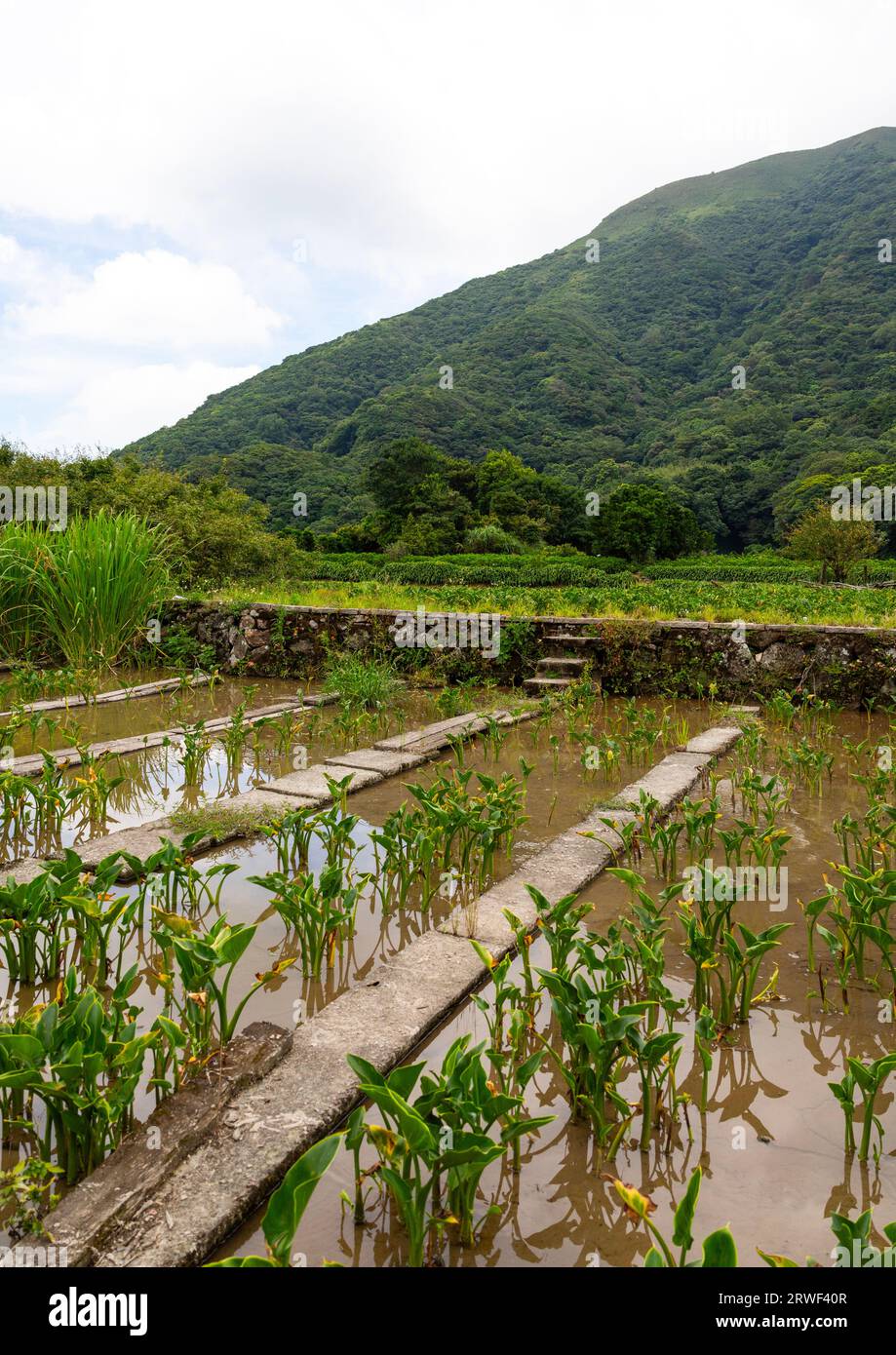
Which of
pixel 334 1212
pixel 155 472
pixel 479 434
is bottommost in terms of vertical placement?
pixel 334 1212

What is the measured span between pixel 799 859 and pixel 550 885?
4.12ft

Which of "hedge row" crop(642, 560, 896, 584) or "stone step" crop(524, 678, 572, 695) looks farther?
"hedge row" crop(642, 560, 896, 584)

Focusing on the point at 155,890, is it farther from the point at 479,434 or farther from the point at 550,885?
the point at 479,434

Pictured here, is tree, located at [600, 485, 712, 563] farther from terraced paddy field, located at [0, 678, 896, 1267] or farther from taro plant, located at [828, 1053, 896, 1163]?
taro plant, located at [828, 1053, 896, 1163]

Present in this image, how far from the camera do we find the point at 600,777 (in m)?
4.95

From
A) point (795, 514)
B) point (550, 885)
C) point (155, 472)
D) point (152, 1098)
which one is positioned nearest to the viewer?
point (152, 1098)

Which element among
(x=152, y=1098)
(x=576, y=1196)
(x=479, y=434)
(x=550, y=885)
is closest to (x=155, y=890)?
(x=152, y=1098)

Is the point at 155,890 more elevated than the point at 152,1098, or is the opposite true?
the point at 155,890

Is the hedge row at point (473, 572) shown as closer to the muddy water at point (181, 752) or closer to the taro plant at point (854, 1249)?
the muddy water at point (181, 752)

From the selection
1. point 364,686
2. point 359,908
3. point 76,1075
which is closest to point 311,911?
point 359,908

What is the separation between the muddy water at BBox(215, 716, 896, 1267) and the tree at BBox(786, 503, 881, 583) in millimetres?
25346

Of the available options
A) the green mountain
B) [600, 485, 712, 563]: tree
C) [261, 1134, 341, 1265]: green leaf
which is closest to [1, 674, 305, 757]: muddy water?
[261, 1134, 341, 1265]: green leaf

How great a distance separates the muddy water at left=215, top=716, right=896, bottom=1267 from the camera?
153 cm

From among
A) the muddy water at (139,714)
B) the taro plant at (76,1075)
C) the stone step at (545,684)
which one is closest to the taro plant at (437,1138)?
the taro plant at (76,1075)
